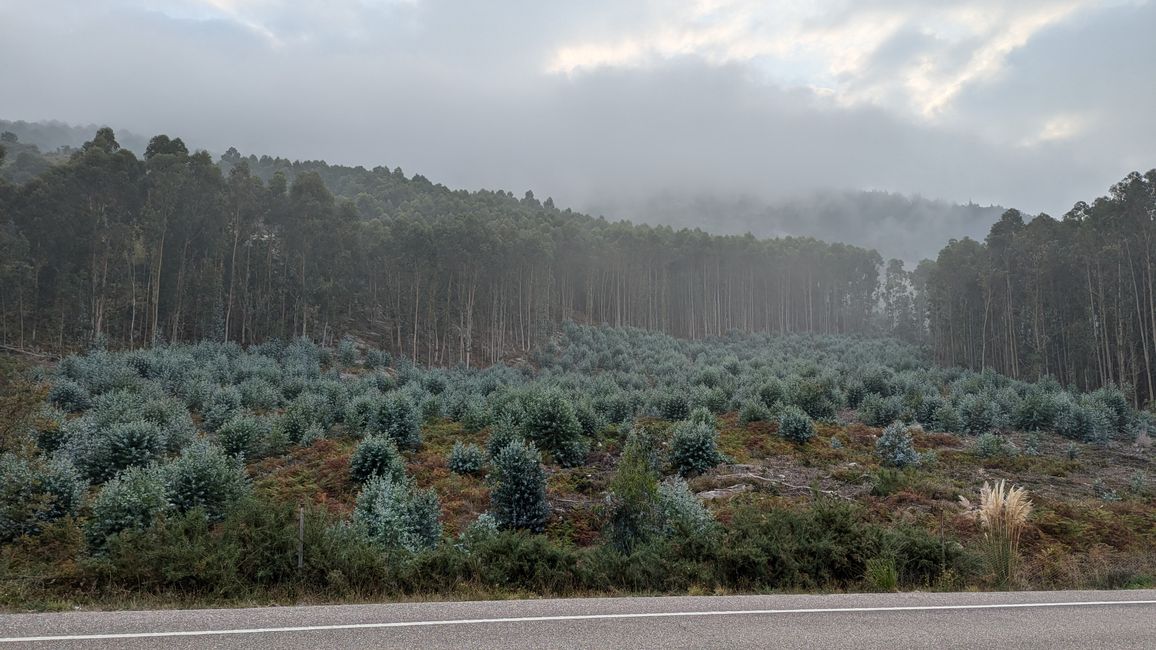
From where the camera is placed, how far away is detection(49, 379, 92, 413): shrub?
26750 millimetres

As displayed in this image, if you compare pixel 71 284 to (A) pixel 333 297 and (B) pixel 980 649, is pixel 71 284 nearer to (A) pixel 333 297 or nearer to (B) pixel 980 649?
(A) pixel 333 297

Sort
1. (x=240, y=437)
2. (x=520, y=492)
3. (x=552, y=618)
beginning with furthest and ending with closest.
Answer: (x=240, y=437)
(x=520, y=492)
(x=552, y=618)

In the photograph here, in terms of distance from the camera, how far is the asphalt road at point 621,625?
7.01 m

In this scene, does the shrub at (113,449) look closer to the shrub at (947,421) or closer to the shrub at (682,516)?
the shrub at (682,516)

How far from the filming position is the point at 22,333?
140ft

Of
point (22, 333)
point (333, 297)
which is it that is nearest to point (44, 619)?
point (22, 333)

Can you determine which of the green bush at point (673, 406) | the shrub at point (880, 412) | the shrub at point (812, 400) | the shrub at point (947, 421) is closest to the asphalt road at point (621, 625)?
the green bush at point (673, 406)

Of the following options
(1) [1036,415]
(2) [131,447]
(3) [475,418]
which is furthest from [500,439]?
(1) [1036,415]

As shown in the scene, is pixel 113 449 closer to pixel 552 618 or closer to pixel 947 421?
pixel 552 618

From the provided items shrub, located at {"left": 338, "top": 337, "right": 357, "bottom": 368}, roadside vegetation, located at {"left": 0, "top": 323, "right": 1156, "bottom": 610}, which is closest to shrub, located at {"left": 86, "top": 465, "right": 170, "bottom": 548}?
roadside vegetation, located at {"left": 0, "top": 323, "right": 1156, "bottom": 610}

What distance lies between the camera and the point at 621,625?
7.82 metres

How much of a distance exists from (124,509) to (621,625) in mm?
9433

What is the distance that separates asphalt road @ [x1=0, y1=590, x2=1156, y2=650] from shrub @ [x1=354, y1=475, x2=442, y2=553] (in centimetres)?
351

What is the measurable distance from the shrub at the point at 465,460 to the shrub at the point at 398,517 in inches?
263
